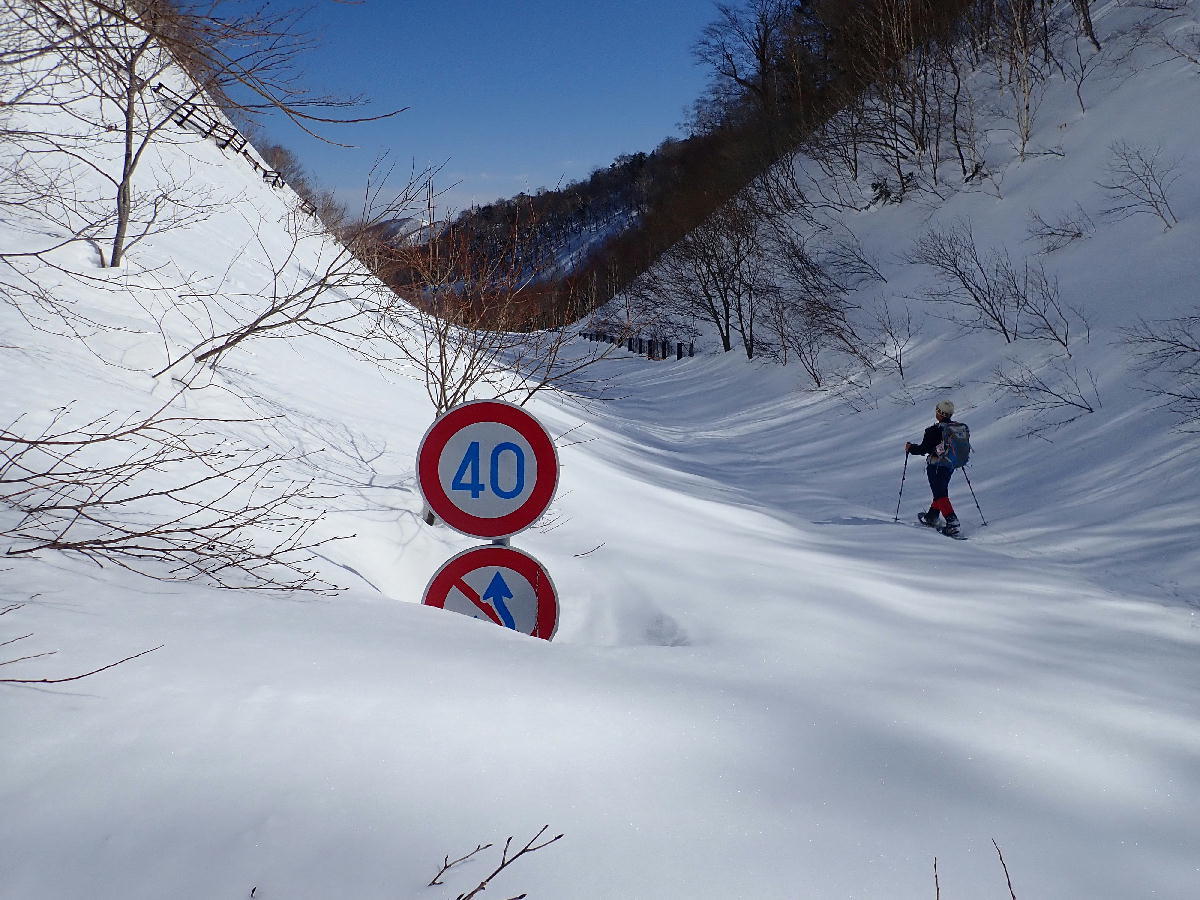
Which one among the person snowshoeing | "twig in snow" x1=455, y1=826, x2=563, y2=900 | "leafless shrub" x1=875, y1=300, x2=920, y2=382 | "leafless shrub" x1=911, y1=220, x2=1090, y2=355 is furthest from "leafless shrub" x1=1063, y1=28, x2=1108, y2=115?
"twig in snow" x1=455, y1=826, x2=563, y2=900

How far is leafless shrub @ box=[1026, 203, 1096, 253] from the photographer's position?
46.6 ft

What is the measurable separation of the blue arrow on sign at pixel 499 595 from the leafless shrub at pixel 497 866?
1477 mm

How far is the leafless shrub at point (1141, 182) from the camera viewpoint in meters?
12.7

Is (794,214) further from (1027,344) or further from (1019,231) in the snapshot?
(1027,344)

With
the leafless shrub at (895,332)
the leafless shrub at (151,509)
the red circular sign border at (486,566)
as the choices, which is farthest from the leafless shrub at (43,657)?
the leafless shrub at (895,332)

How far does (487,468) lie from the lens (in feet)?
10.4

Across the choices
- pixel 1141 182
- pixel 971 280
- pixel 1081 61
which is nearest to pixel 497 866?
pixel 971 280

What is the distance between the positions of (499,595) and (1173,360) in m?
10.2

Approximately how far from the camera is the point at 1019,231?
1611 centimetres

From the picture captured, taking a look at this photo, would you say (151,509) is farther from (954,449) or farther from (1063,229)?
(1063,229)

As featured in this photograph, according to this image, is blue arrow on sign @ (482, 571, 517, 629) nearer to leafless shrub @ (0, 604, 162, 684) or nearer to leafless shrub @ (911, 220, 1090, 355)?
leafless shrub @ (0, 604, 162, 684)

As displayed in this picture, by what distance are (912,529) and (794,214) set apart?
21230 mm

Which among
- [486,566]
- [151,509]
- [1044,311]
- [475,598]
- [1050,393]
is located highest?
[1044,311]

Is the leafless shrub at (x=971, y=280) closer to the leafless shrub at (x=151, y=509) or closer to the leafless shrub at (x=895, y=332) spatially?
the leafless shrub at (x=895, y=332)
